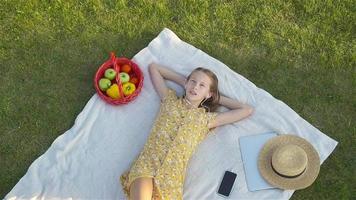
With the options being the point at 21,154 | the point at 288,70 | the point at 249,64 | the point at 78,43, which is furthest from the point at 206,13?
the point at 21,154

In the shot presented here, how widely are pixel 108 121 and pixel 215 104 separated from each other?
3.84 feet

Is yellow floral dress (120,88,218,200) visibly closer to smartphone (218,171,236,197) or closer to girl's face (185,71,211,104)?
girl's face (185,71,211,104)

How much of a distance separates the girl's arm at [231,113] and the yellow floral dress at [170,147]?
0.08 m

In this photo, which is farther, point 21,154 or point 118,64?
point 118,64

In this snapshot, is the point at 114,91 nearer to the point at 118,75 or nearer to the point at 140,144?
the point at 118,75

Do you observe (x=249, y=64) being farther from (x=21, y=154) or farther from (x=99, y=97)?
(x=21, y=154)

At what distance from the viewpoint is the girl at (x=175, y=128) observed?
14.5 feet

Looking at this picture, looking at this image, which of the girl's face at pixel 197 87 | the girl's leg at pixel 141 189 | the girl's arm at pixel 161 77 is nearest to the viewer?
the girl's leg at pixel 141 189

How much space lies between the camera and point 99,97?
5.15 m

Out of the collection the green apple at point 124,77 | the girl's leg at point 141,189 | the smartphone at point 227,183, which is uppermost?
the green apple at point 124,77

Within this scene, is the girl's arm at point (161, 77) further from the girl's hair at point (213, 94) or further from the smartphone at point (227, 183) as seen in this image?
the smartphone at point (227, 183)

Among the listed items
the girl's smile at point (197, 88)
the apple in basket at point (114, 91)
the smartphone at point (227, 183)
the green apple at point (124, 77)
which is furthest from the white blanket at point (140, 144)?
the girl's smile at point (197, 88)

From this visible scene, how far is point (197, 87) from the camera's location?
4812 mm

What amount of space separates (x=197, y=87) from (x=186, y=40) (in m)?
1.04
